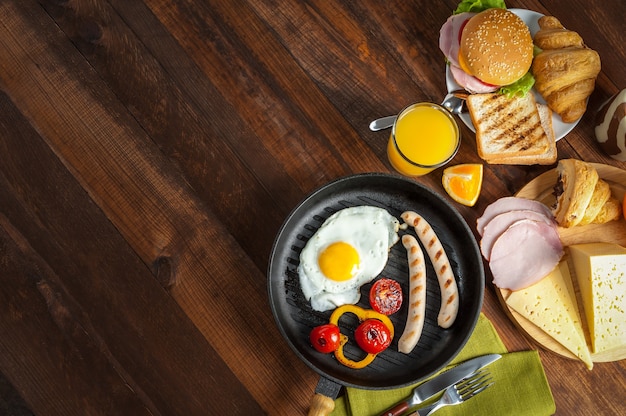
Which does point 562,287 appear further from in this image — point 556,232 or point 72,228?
point 72,228

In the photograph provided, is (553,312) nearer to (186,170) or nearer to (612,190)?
(612,190)

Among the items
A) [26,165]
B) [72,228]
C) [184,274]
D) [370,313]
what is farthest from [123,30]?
[370,313]

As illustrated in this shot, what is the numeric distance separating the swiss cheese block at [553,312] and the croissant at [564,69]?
2.60ft

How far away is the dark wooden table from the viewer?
8.99 feet

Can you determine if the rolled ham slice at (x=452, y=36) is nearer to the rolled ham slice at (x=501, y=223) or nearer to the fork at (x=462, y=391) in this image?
the rolled ham slice at (x=501, y=223)

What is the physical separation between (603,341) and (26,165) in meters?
2.83

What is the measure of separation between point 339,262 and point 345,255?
4cm

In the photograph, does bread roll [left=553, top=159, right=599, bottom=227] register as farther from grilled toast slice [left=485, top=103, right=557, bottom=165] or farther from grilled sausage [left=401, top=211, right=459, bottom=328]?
grilled sausage [left=401, top=211, right=459, bottom=328]

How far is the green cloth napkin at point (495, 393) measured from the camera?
267cm

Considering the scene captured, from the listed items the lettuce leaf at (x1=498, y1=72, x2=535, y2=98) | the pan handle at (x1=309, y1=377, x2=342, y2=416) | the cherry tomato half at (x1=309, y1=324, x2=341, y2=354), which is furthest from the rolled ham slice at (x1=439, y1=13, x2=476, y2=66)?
the pan handle at (x1=309, y1=377, x2=342, y2=416)

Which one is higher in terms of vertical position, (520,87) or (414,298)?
(520,87)

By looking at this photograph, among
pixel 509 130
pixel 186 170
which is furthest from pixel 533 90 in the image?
pixel 186 170

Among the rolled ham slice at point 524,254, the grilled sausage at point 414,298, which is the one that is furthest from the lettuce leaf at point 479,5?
the grilled sausage at point 414,298

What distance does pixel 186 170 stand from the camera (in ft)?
9.32
